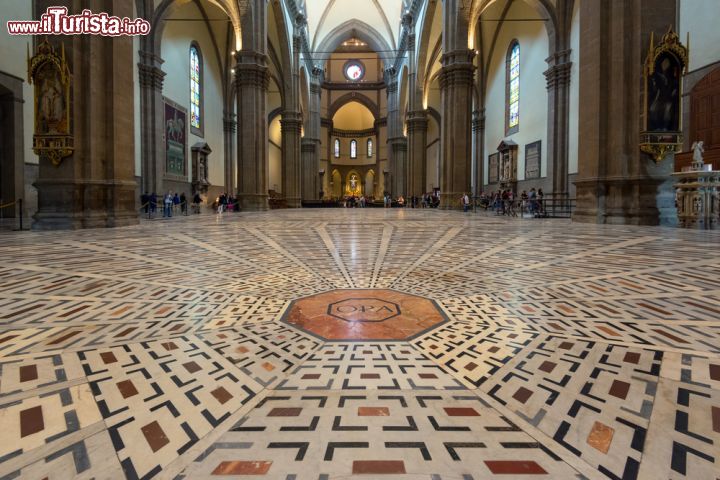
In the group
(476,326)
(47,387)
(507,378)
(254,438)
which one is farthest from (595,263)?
(47,387)

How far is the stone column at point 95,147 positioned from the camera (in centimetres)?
872

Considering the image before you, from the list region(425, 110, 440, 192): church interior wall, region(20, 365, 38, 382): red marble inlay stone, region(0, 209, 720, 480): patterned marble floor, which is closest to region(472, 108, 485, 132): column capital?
region(425, 110, 440, 192): church interior wall

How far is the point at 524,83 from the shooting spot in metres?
23.0

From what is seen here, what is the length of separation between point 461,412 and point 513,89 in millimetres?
26980

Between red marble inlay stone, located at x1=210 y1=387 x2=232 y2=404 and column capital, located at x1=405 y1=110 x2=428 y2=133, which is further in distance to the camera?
column capital, located at x1=405 y1=110 x2=428 y2=133

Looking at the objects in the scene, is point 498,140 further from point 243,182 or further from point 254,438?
point 254,438

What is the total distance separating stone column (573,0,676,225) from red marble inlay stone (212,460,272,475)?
10.9 meters

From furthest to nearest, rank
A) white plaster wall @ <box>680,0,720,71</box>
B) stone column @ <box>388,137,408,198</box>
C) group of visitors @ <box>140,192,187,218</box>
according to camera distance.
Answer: stone column @ <box>388,137,408,198</box>, group of visitors @ <box>140,192,187,218</box>, white plaster wall @ <box>680,0,720,71</box>

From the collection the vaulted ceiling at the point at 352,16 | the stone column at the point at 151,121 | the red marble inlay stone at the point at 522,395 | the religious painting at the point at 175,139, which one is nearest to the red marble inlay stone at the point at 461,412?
the red marble inlay stone at the point at 522,395

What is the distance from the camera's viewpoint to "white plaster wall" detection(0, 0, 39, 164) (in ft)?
39.0

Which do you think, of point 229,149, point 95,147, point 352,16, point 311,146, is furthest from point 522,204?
point 352,16

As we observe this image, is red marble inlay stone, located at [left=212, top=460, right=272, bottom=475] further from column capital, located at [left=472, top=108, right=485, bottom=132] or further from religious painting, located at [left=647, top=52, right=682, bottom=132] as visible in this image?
column capital, located at [left=472, top=108, right=485, bottom=132]

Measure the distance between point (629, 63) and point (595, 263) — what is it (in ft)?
26.8

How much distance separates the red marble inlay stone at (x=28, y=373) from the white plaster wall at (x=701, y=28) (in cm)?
1782
